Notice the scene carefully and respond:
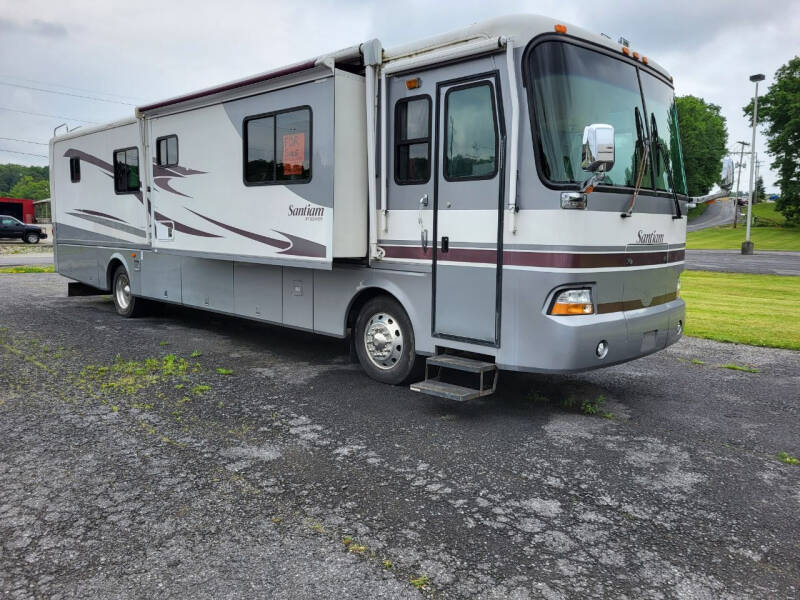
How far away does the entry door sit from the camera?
5363 mm

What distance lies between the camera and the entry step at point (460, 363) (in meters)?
5.35

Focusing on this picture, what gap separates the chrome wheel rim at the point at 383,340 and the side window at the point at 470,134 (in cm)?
153

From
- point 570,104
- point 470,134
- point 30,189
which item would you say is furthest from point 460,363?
point 30,189

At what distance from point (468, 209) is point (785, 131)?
2055 inches

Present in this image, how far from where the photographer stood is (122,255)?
34.4ft

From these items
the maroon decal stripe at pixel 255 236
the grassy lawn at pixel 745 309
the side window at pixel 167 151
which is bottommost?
the grassy lawn at pixel 745 309

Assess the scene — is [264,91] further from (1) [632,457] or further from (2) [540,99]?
(1) [632,457]

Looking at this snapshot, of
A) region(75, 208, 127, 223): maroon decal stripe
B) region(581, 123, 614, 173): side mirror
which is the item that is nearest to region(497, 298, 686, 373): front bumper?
region(581, 123, 614, 173): side mirror

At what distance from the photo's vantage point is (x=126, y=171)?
9.84 m

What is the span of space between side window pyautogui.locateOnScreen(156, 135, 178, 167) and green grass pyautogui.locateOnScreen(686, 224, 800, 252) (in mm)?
36494

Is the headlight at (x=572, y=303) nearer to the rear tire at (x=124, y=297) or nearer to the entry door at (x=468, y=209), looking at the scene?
the entry door at (x=468, y=209)

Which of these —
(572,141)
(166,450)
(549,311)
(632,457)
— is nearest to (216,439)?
(166,450)

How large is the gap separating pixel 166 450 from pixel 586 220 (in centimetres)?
355

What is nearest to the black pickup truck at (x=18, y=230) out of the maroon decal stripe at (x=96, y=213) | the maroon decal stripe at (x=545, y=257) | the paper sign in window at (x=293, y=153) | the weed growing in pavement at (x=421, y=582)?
the maroon decal stripe at (x=96, y=213)
